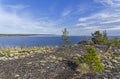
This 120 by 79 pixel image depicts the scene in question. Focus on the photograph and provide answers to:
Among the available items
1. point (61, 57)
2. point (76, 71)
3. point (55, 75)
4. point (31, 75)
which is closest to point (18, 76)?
point (31, 75)

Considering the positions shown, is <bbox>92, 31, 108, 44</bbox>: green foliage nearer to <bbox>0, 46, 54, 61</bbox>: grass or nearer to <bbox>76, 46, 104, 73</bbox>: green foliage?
<bbox>0, 46, 54, 61</bbox>: grass

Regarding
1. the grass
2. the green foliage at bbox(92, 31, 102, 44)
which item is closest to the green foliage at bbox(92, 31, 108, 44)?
the green foliage at bbox(92, 31, 102, 44)

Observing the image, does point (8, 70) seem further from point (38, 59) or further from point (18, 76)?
point (38, 59)

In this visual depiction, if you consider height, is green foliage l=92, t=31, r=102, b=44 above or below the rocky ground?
above

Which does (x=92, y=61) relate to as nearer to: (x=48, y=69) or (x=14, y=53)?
(x=48, y=69)

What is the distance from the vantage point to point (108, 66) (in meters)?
19.3

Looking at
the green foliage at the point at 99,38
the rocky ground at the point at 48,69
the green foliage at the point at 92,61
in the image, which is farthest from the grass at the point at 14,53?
the green foliage at the point at 99,38

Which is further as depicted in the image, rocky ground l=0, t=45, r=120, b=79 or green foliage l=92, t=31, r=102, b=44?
green foliage l=92, t=31, r=102, b=44

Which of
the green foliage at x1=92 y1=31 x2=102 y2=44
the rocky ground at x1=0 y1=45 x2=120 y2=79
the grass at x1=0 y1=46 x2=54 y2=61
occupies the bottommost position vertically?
the rocky ground at x1=0 y1=45 x2=120 y2=79

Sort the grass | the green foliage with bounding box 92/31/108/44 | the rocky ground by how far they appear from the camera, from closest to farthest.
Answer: the rocky ground → the grass → the green foliage with bounding box 92/31/108/44

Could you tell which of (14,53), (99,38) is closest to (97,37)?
(99,38)

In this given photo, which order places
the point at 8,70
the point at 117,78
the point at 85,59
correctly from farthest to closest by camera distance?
1. the point at 85,59
2. the point at 8,70
3. the point at 117,78

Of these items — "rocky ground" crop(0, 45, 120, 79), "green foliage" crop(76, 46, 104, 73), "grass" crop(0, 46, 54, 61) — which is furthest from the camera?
"grass" crop(0, 46, 54, 61)

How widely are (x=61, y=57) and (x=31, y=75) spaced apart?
17.6ft
